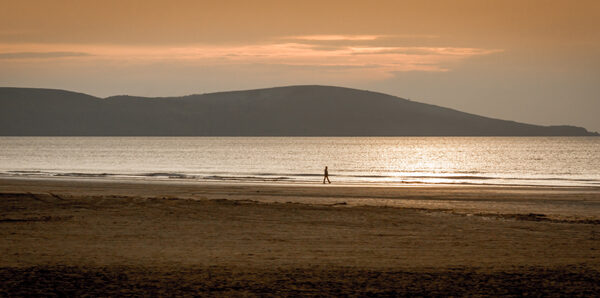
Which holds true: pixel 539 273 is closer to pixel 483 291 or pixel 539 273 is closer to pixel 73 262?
pixel 483 291

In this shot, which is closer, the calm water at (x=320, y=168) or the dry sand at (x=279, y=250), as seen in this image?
the dry sand at (x=279, y=250)

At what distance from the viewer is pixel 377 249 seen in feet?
48.6

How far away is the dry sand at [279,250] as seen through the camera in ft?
36.3

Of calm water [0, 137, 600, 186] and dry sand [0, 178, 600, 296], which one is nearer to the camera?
dry sand [0, 178, 600, 296]

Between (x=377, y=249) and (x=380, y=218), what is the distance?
526 centimetres

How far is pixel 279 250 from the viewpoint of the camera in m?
14.5

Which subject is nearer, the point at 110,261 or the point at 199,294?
the point at 199,294

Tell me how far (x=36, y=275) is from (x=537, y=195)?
28.3 m

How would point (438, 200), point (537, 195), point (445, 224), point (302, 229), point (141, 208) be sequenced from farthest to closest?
point (537, 195)
point (438, 200)
point (141, 208)
point (445, 224)
point (302, 229)

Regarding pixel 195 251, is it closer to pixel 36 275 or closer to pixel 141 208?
pixel 36 275

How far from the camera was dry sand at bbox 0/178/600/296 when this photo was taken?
11.1 meters

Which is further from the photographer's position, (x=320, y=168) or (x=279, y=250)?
(x=320, y=168)

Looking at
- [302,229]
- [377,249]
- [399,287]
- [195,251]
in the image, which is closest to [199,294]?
[399,287]

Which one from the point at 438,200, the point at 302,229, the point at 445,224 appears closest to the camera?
the point at 302,229
